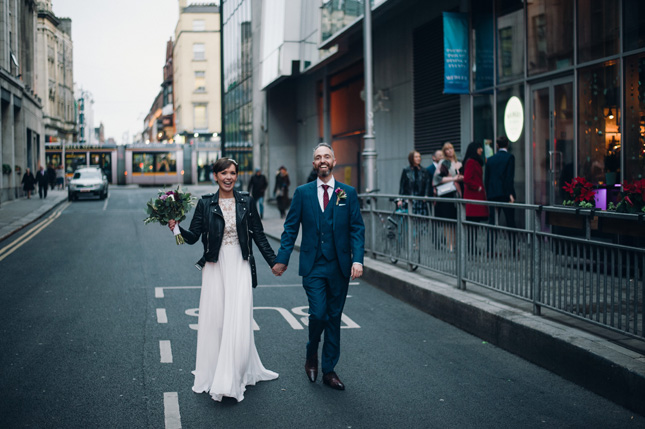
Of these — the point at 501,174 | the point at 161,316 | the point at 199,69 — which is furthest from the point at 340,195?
the point at 199,69

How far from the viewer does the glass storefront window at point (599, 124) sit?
11.1 meters

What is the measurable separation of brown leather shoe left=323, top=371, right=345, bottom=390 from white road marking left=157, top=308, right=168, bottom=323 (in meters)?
3.14

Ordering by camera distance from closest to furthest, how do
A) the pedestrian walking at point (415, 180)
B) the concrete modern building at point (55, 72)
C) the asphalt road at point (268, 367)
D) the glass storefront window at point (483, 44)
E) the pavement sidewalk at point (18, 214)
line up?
the asphalt road at point (268, 367), the pedestrian walking at point (415, 180), the glass storefront window at point (483, 44), the pavement sidewalk at point (18, 214), the concrete modern building at point (55, 72)

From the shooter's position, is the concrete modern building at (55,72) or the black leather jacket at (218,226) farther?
the concrete modern building at (55,72)

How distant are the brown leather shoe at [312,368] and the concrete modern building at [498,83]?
5370 mm

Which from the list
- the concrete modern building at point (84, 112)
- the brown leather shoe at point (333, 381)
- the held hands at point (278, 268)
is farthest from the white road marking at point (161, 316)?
the concrete modern building at point (84, 112)

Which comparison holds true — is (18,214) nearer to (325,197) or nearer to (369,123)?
(369,123)

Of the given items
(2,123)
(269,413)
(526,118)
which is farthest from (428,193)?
(2,123)

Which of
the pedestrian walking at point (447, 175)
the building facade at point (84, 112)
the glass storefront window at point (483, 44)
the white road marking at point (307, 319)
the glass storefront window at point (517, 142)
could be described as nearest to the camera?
the white road marking at point (307, 319)

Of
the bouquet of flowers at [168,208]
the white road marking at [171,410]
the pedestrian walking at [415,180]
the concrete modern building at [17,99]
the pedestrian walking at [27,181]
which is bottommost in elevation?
the white road marking at [171,410]

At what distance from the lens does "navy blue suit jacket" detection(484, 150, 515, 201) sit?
12.1m

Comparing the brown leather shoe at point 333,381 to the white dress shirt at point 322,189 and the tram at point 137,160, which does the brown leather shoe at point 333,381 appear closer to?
the white dress shirt at point 322,189

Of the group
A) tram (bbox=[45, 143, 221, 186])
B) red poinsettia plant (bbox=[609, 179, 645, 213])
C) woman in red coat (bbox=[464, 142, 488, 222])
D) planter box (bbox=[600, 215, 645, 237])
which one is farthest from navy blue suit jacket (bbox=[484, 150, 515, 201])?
tram (bbox=[45, 143, 221, 186])

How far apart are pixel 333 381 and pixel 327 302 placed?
63 cm
